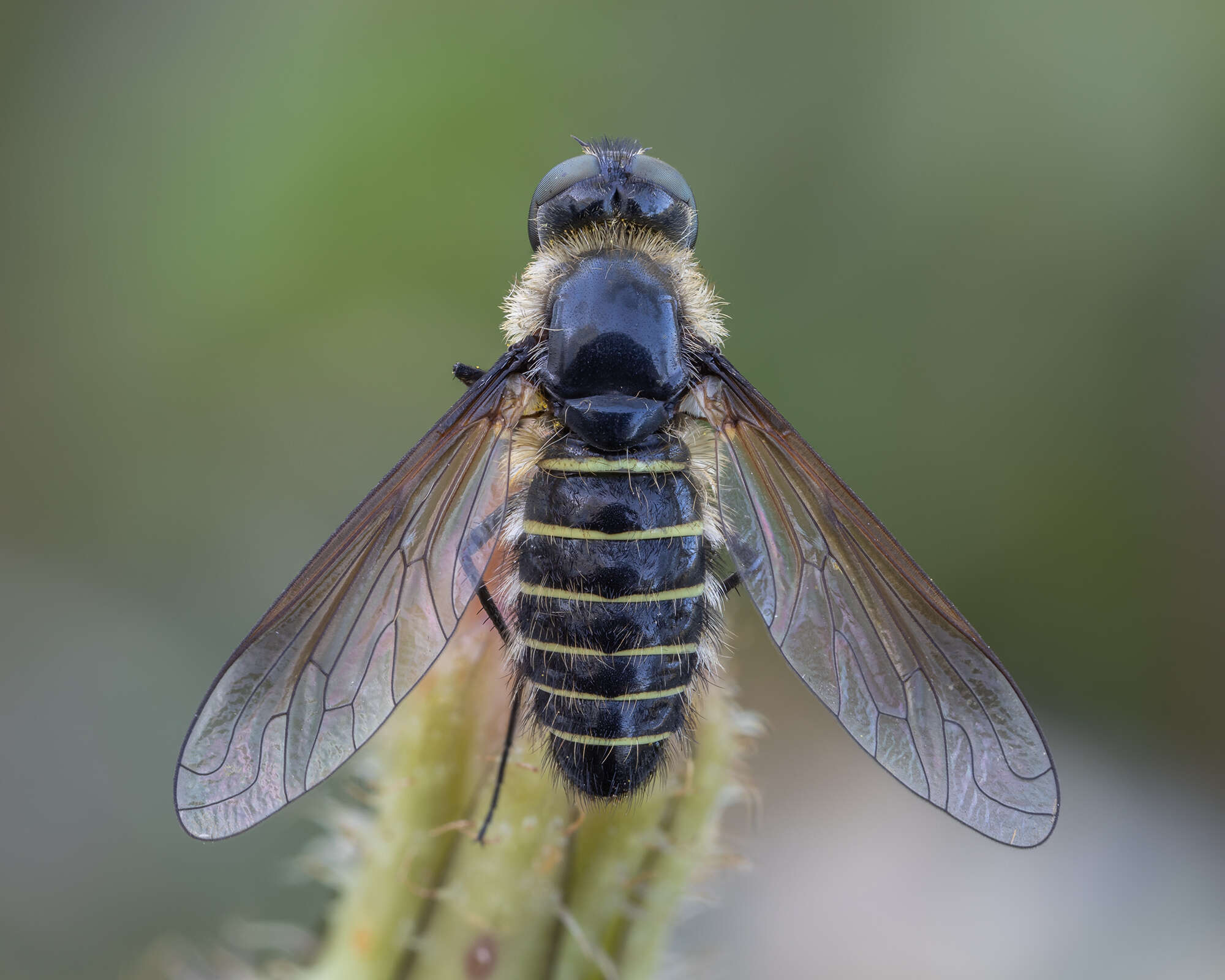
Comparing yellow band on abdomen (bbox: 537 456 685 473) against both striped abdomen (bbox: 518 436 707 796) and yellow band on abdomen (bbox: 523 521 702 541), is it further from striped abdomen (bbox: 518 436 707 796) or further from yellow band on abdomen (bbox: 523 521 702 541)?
yellow band on abdomen (bbox: 523 521 702 541)

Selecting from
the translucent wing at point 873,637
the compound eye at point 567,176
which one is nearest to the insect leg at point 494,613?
the translucent wing at point 873,637

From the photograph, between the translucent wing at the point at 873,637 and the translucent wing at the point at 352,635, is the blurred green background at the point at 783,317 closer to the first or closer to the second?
the translucent wing at the point at 873,637

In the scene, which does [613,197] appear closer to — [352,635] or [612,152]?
[612,152]

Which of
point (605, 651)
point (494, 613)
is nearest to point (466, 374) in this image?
point (494, 613)

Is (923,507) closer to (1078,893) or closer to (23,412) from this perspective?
(1078,893)

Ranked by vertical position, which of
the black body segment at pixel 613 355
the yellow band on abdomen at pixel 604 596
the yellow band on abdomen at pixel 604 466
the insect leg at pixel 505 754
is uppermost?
the black body segment at pixel 613 355

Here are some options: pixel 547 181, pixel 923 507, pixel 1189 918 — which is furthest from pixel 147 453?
pixel 1189 918
